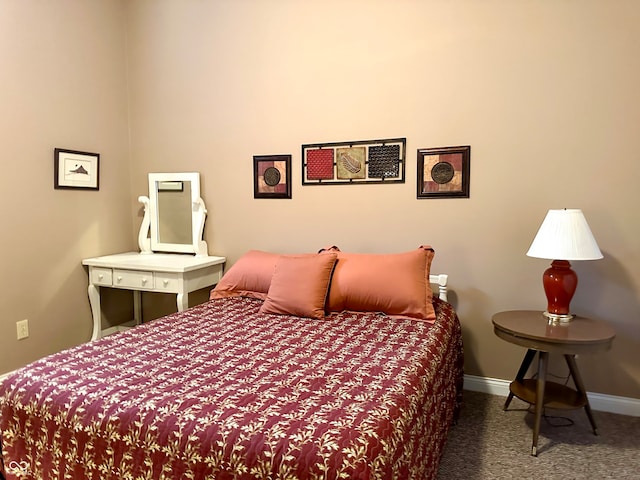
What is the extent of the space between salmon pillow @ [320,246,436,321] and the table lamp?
0.58m

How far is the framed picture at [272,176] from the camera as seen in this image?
3182 mm

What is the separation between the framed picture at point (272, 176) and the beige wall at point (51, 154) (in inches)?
47.7

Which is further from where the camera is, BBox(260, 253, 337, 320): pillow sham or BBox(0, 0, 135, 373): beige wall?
BBox(0, 0, 135, 373): beige wall

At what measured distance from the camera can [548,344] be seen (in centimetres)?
205

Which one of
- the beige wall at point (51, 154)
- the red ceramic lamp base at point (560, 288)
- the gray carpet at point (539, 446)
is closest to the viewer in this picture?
the gray carpet at point (539, 446)

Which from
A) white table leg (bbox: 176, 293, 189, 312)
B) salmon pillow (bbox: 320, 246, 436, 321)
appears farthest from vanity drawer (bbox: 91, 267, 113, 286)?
salmon pillow (bbox: 320, 246, 436, 321)

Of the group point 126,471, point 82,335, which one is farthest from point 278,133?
point 126,471

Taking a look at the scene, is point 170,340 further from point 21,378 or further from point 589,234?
point 589,234

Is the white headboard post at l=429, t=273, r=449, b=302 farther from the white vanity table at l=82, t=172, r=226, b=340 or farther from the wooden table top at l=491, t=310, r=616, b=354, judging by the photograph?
the white vanity table at l=82, t=172, r=226, b=340

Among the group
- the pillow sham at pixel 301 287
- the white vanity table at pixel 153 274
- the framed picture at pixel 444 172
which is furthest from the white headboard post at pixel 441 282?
the white vanity table at pixel 153 274

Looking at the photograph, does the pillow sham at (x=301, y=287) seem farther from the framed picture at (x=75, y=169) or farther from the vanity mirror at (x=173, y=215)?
the framed picture at (x=75, y=169)

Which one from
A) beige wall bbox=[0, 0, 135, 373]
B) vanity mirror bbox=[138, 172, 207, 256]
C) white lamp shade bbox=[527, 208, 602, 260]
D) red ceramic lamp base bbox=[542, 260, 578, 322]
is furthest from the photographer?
vanity mirror bbox=[138, 172, 207, 256]

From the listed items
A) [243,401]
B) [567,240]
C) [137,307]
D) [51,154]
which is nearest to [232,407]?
[243,401]

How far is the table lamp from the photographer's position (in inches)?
84.9
